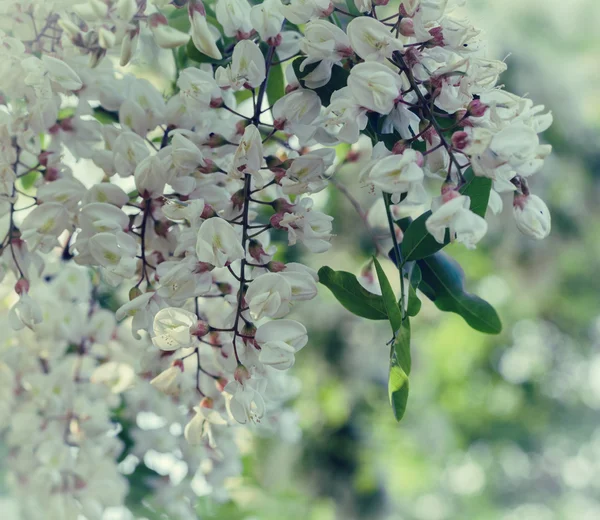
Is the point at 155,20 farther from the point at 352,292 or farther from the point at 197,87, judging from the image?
the point at 352,292

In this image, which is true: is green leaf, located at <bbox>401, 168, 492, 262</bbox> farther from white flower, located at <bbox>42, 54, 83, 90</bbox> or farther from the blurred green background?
the blurred green background

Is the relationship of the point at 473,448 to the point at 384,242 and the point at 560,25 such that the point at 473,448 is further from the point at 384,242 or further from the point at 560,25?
the point at 384,242

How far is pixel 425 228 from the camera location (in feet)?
0.93

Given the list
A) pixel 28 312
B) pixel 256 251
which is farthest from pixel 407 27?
pixel 28 312

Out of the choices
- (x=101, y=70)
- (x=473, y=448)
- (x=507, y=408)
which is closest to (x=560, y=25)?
(x=507, y=408)

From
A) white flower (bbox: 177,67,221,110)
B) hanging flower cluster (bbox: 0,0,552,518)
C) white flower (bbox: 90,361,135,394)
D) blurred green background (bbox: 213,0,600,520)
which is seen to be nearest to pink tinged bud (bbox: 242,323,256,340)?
hanging flower cluster (bbox: 0,0,552,518)

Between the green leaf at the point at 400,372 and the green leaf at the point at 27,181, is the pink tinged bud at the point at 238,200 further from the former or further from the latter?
the green leaf at the point at 27,181

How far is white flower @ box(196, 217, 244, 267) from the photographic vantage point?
0.27 metres

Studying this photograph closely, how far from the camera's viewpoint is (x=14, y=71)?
31 centimetres

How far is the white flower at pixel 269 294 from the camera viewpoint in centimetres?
27

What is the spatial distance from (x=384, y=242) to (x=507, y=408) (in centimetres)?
200

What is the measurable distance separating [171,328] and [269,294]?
4 cm

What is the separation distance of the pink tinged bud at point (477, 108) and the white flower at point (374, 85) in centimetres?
3

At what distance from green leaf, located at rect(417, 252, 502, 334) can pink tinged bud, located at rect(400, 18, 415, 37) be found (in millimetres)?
105
